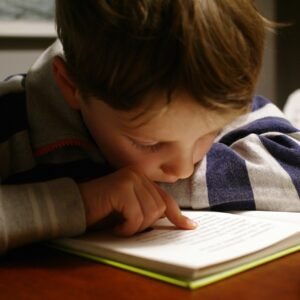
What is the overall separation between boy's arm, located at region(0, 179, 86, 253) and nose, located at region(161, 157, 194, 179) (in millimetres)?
102

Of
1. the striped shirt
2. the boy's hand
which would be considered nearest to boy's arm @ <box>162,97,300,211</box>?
the striped shirt

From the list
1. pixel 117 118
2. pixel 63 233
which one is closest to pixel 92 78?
pixel 117 118

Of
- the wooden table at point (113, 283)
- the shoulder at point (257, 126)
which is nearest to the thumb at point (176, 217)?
the wooden table at point (113, 283)

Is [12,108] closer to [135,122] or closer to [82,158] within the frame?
[82,158]

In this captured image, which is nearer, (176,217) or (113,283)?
(113,283)

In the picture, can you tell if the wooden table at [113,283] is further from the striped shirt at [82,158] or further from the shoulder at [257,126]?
the shoulder at [257,126]

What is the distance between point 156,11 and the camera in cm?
54

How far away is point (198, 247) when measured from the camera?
53 cm

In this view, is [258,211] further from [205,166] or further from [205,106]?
[205,106]

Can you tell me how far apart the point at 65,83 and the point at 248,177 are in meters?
0.26

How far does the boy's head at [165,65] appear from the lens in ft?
1.77

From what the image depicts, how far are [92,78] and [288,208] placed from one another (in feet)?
1.02

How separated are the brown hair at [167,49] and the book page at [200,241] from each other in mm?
127

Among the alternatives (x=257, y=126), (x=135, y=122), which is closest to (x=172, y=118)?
(x=135, y=122)
